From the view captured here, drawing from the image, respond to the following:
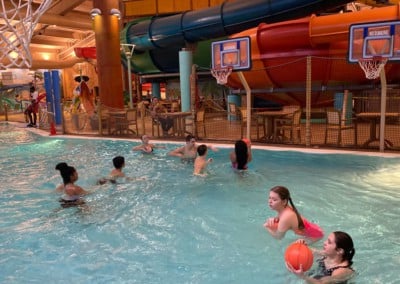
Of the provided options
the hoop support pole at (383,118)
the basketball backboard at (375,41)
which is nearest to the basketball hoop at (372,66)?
the basketball backboard at (375,41)

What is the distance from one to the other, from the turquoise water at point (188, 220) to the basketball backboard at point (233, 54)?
2.14m

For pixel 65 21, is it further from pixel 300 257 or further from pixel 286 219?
pixel 300 257

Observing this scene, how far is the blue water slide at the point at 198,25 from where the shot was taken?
10.6 m

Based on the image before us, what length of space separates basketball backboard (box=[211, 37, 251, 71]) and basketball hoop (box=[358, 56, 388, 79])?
2348mm

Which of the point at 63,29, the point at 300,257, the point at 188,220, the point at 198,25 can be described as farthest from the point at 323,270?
the point at 63,29

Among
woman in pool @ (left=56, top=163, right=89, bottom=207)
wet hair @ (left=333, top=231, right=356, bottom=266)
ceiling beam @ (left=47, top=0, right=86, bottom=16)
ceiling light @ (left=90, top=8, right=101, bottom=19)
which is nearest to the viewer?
wet hair @ (left=333, top=231, right=356, bottom=266)

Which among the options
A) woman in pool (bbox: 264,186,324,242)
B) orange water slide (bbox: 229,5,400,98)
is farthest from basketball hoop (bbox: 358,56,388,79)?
woman in pool (bbox: 264,186,324,242)

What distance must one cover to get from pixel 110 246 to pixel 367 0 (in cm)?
1345

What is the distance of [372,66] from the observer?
7.22m

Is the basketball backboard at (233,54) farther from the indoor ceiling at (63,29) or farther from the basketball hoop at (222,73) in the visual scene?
the indoor ceiling at (63,29)

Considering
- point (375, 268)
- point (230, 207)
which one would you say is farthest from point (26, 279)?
point (375, 268)

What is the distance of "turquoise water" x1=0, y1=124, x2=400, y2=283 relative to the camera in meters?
3.54

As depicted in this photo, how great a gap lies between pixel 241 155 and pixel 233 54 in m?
3.17

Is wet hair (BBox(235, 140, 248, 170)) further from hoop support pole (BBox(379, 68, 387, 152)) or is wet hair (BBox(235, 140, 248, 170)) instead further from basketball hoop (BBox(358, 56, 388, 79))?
hoop support pole (BBox(379, 68, 387, 152))
